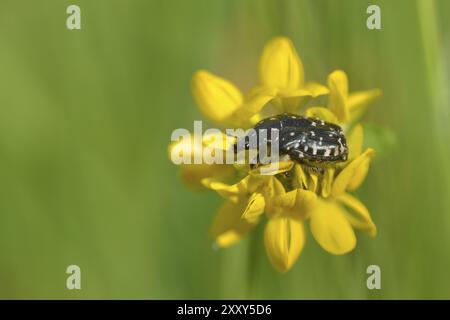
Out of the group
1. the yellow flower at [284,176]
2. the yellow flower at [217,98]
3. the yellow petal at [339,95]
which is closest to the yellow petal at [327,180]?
the yellow flower at [284,176]

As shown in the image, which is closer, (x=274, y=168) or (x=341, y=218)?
(x=274, y=168)

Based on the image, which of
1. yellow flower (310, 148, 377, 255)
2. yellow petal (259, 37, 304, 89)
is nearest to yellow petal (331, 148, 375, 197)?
yellow flower (310, 148, 377, 255)

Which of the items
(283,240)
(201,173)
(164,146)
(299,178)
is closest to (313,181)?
(299,178)

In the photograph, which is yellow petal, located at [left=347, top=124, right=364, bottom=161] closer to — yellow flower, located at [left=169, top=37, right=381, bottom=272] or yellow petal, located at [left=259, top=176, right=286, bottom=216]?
yellow flower, located at [left=169, top=37, right=381, bottom=272]

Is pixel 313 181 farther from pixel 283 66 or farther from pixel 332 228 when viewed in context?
pixel 283 66

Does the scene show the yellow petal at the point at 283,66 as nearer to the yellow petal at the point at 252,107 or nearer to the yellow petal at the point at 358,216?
the yellow petal at the point at 252,107

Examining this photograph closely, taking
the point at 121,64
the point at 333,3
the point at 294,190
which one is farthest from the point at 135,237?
the point at 333,3
